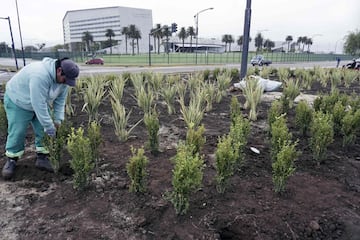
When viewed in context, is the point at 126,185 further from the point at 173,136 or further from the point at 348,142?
the point at 348,142

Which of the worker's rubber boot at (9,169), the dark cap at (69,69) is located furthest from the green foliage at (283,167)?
the worker's rubber boot at (9,169)

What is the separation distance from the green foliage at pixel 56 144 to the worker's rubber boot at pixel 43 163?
13 centimetres

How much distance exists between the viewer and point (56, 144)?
2998mm

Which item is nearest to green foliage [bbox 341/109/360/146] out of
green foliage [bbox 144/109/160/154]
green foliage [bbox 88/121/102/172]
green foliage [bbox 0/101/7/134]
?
green foliage [bbox 144/109/160/154]

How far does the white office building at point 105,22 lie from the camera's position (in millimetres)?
107125

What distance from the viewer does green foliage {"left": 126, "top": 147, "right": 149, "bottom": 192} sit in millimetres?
2510

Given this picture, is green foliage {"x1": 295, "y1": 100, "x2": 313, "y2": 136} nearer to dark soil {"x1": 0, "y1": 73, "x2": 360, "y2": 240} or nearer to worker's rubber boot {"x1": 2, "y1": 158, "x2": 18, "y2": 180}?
dark soil {"x1": 0, "y1": 73, "x2": 360, "y2": 240}

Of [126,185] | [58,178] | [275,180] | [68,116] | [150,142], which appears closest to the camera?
[275,180]

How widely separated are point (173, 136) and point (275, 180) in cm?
203

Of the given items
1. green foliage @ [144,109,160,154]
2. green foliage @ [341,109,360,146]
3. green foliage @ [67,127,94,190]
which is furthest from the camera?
green foliage @ [341,109,360,146]

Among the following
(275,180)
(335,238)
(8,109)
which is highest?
(8,109)

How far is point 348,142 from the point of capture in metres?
3.97

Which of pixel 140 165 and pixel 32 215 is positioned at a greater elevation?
→ pixel 140 165

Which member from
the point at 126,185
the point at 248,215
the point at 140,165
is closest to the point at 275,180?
the point at 248,215
